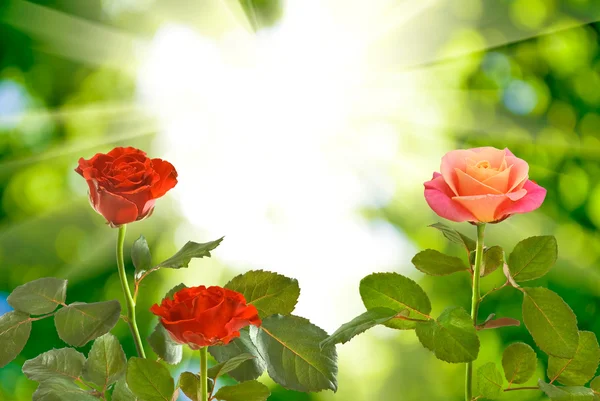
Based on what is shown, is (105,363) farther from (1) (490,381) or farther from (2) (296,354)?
(1) (490,381)

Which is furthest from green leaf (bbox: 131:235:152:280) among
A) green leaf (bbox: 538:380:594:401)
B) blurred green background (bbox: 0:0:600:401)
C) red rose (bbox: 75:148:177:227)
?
blurred green background (bbox: 0:0:600:401)

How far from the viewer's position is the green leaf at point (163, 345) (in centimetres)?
40

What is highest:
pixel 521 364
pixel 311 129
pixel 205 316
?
pixel 205 316

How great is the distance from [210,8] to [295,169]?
0.41 meters

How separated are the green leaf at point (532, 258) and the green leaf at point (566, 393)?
6cm

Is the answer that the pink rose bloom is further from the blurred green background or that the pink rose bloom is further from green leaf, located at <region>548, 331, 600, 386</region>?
the blurred green background

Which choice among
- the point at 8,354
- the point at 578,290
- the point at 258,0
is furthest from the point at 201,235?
the point at 8,354

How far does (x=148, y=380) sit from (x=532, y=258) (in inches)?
8.8

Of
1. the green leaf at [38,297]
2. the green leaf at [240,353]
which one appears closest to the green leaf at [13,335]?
the green leaf at [38,297]

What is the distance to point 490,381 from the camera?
40cm

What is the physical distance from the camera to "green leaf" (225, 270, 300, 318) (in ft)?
1.33

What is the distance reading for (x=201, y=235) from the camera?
1498mm

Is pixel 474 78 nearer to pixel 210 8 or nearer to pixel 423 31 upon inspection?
pixel 423 31

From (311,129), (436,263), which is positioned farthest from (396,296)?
(311,129)
